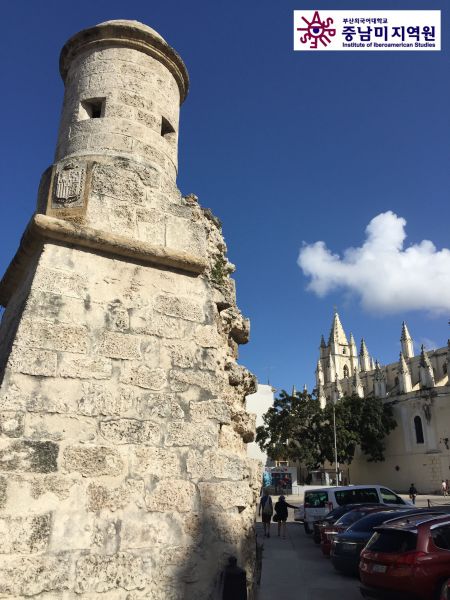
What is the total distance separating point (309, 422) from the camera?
42812 mm

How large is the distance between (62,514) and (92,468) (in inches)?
13.9

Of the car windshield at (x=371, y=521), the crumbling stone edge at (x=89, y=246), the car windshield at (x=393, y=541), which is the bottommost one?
the car windshield at (x=371, y=521)

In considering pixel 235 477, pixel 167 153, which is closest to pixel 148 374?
pixel 235 477

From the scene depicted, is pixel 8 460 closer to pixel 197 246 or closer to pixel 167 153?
pixel 197 246

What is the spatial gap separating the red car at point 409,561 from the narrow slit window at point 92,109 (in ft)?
22.6

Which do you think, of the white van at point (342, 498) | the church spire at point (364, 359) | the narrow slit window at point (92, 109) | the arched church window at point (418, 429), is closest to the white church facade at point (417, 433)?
the arched church window at point (418, 429)

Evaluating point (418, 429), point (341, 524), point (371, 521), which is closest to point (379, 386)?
point (418, 429)

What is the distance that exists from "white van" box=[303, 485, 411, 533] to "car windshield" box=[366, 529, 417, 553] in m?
8.97

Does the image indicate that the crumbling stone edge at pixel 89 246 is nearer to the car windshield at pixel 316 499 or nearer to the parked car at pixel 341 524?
the parked car at pixel 341 524

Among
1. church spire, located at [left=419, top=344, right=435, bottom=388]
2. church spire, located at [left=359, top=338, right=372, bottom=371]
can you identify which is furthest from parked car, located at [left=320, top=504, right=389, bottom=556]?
church spire, located at [left=359, top=338, right=372, bottom=371]

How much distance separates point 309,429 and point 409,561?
37.6m

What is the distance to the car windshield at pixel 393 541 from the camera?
21.7 ft

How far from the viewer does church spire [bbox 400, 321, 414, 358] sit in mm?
62594

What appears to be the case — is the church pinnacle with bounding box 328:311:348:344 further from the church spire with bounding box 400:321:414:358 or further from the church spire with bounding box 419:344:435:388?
the church spire with bounding box 419:344:435:388
